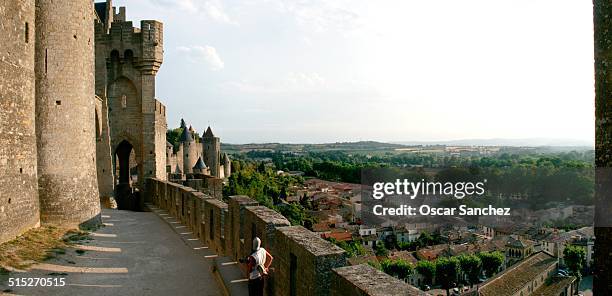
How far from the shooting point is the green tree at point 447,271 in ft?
250

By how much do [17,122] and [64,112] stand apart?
1.96m

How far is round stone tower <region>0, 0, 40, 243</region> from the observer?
35.6 feet

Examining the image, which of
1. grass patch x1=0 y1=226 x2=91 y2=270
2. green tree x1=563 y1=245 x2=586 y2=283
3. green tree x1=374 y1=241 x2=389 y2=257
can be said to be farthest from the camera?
green tree x1=374 y1=241 x2=389 y2=257

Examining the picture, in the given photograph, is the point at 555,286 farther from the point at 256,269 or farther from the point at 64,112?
the point at 256,269

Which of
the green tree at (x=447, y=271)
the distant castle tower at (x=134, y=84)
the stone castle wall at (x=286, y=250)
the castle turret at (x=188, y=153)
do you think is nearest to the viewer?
the stone castle wall at (x=286, y=250)

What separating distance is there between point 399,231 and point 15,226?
95.0 meters

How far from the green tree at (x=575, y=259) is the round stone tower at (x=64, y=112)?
8112 centimetres

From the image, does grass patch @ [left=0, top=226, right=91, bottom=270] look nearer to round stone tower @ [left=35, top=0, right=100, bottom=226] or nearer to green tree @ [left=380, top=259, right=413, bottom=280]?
round stone tower @ [left=35, top=0, right=100, bottom=226]

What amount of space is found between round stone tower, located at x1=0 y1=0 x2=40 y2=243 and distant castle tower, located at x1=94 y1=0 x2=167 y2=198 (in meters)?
10.3

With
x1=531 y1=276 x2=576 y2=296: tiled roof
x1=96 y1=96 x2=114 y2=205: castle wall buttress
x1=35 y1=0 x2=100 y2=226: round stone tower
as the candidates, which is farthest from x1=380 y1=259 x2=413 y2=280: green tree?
x1=35 y1=0 x2=100 y2=226: round stone tower

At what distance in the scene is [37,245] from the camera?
1096 cm

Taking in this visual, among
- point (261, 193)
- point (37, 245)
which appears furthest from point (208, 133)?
point (37, 245)

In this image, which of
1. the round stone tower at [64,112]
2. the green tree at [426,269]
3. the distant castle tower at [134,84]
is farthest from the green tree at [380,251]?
the round stone tower at [64,112]

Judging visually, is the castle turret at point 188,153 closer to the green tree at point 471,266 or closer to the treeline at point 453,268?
the treeline at point 453,268
